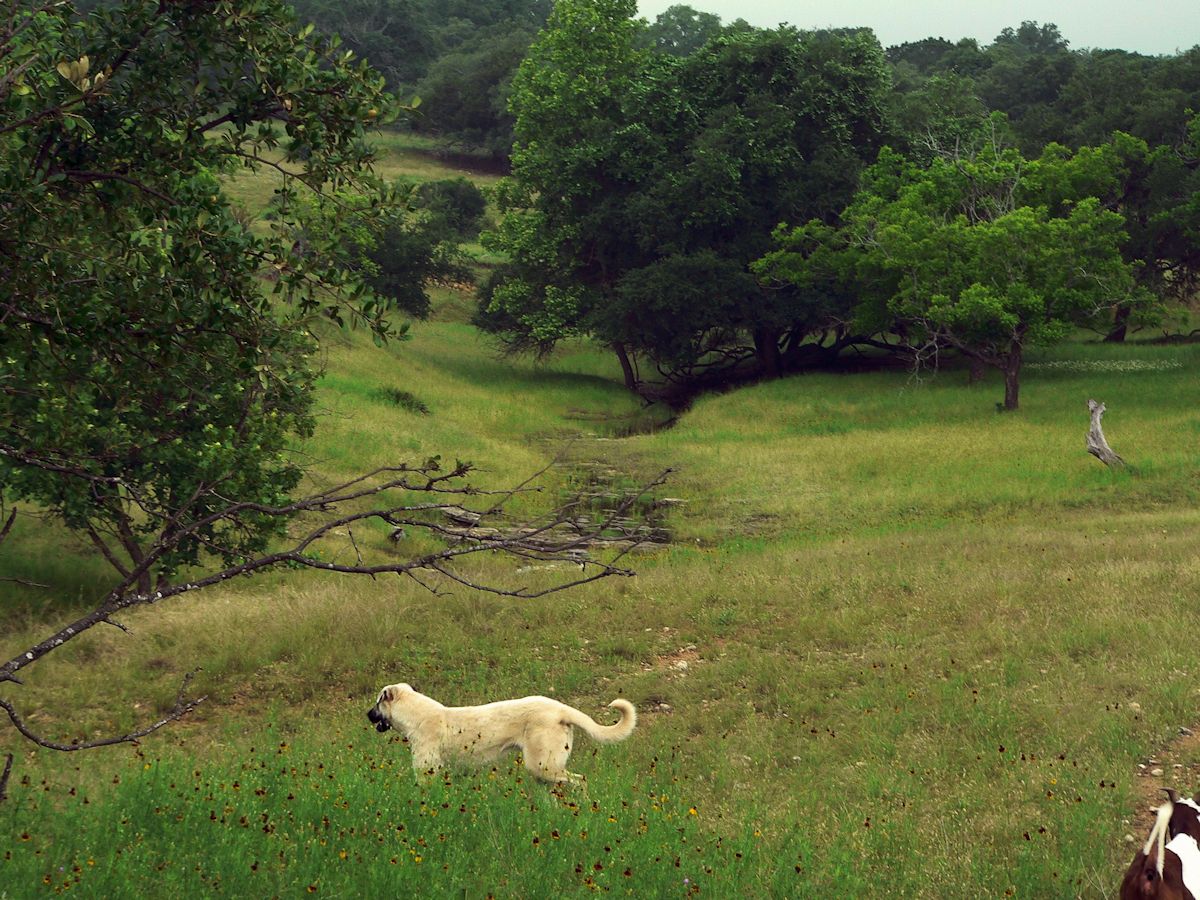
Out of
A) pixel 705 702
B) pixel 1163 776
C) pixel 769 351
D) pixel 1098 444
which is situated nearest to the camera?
pixel 1163 776

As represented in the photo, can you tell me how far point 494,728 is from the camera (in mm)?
9500

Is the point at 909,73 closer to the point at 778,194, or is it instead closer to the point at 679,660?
the point at 778,194

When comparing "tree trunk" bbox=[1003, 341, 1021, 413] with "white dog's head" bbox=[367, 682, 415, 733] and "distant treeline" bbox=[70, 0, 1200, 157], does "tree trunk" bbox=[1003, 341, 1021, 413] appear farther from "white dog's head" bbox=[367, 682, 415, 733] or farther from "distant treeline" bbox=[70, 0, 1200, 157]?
"white dog's head" bbox=[367, 682, 415, 733]

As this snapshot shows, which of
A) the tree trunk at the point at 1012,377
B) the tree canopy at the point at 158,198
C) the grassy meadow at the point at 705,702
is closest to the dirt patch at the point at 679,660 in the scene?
the grassy meadow at the point at 705,702

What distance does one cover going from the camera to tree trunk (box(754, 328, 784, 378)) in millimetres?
50344

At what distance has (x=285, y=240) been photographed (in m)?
7.30

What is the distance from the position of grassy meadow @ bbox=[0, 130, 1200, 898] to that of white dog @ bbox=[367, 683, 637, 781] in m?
0.32

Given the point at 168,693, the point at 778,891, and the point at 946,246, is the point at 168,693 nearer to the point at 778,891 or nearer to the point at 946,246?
the point at 778,891

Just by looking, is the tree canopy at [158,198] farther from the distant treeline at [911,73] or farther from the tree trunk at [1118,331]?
the tree trunk at [1118,331]

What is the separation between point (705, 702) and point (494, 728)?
3.60 m

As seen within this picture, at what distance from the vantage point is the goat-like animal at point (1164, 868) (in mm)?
5480

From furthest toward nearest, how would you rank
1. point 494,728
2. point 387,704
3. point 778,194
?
point 778,194, point 387,704, point 494,728

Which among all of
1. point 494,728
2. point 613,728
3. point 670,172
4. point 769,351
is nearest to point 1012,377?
point 769,351

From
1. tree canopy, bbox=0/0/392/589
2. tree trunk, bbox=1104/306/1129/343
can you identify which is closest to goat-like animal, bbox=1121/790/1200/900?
tree canopy, bbox=0/0/392/589
